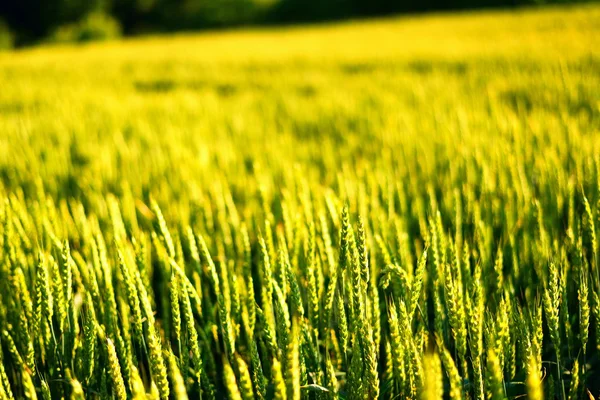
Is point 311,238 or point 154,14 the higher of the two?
point 154,14

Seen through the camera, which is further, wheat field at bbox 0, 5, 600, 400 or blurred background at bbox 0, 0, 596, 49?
blurred background at bbox 0, 0, 596, 49

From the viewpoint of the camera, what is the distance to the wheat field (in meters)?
0.64

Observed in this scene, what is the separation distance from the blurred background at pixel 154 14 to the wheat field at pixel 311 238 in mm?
20540

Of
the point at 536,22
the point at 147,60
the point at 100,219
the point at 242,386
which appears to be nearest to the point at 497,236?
the point at 242,386

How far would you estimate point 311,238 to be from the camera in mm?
758

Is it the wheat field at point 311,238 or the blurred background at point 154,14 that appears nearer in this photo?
the wheat field at point 311,238

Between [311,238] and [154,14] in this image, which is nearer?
[311,238]

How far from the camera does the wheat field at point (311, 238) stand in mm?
638

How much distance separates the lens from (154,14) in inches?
1229

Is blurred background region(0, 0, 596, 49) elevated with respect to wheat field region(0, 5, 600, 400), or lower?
elevated

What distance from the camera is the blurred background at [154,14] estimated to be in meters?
23.5

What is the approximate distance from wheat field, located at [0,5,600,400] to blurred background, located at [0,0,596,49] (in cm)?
2054

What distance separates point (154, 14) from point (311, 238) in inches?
1339

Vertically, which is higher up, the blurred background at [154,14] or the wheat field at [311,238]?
the blurred background at [154,14]
